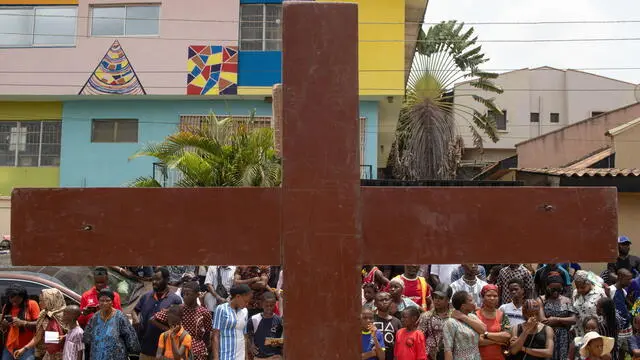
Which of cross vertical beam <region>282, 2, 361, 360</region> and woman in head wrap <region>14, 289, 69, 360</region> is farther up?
cross vertical beam <region>282, 2, 361, 360</region>

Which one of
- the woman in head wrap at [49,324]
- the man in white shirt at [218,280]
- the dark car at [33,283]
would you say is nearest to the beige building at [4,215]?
the man in white shirt at [218,280]

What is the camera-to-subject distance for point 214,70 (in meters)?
19.7

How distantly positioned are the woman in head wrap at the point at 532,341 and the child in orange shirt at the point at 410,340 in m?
0.90

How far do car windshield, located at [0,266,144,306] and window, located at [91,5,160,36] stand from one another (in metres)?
11.4

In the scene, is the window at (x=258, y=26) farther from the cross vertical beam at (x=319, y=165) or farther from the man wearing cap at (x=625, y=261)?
the cross vertical beam at (x=319, y=165)

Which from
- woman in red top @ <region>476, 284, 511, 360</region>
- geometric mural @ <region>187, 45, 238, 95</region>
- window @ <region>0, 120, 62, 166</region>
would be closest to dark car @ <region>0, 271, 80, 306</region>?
woman in red top @ <region>476, 284, 511, 360</region>

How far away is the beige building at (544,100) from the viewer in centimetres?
3594

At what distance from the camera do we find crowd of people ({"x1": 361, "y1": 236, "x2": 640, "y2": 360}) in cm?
666

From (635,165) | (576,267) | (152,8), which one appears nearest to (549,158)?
(635,165)

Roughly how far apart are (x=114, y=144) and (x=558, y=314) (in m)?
15.0

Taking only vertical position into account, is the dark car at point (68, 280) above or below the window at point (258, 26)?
below

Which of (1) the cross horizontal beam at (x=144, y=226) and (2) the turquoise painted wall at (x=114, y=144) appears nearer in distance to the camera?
(1) the cross horizontal beam at (x=144, y=226)

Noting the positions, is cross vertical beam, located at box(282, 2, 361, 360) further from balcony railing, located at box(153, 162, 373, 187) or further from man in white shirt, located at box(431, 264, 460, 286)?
balcony railing, located at box(153, 162, 373, 187)

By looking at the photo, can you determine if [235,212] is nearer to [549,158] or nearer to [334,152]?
[334,152]
